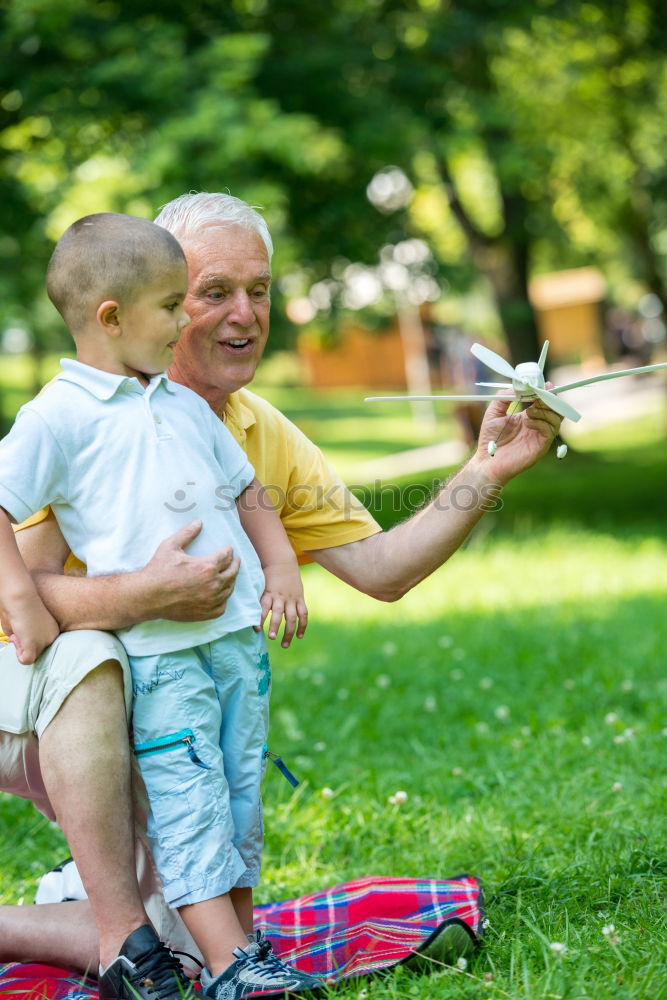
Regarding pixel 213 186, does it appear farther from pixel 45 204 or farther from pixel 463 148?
pixel 463 148

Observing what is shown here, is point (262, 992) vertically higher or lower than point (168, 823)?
lower

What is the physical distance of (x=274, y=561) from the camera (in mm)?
2771

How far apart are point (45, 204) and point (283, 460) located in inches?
216

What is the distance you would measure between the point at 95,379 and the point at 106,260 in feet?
0.80

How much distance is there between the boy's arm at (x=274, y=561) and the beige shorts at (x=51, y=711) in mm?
391

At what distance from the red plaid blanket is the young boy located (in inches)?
9.4

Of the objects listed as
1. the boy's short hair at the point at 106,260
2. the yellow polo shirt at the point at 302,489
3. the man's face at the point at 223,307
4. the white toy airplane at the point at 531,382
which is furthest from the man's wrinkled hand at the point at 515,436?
the boy's short hair at the point at 106,260

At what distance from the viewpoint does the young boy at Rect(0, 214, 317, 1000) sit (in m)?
2.36

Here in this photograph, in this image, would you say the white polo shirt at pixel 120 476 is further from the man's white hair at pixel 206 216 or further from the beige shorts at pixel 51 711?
the man's white hair at pixel 206 216

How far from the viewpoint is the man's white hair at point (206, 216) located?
2.87 meters

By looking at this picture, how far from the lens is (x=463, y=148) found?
8344mm

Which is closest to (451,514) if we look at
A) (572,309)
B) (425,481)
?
(425,481)

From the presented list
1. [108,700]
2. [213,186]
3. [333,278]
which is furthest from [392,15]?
[108,700]

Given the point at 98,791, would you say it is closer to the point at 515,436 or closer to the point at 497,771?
the point at 515,436
